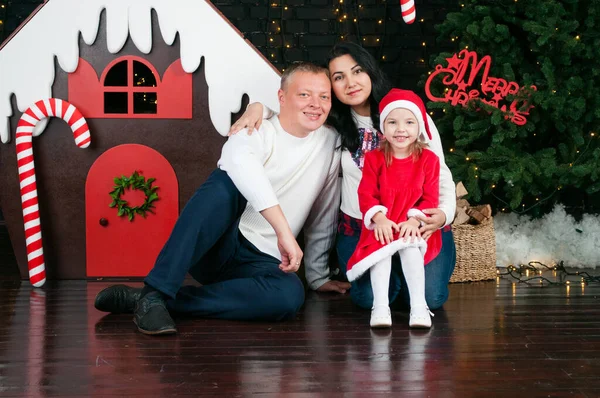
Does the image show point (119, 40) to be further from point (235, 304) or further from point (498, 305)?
point (498, 305)

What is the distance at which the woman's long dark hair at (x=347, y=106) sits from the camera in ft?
10.6

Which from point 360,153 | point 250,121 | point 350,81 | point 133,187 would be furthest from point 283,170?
point 133,187

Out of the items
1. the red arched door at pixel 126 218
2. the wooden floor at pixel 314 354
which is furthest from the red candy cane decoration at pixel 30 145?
the wooden floor at pixel 314 354

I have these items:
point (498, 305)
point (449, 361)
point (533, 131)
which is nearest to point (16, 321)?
point (449, 361)

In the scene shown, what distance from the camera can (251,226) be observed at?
3.20 metres

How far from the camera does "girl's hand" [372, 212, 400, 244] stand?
2951mm

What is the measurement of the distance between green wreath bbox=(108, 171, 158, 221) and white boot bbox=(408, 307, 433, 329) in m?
1.61

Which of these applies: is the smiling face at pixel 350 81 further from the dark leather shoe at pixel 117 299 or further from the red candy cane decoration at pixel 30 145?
the red candy cane decoration at pixel 30 145

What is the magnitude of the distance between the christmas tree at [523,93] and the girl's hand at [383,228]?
1.43m

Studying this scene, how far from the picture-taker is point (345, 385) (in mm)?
2201

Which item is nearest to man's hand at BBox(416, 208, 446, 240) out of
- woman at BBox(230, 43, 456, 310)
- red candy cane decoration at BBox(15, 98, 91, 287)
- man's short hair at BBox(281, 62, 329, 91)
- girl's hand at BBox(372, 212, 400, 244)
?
woman at BBox(230, 43, 456, 310)

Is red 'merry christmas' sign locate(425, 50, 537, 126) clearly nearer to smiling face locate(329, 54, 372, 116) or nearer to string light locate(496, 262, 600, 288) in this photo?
string light locate(496, 262, 600, 288)

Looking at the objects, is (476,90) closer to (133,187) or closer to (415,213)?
(415,213)

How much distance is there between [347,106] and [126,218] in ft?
4.46
